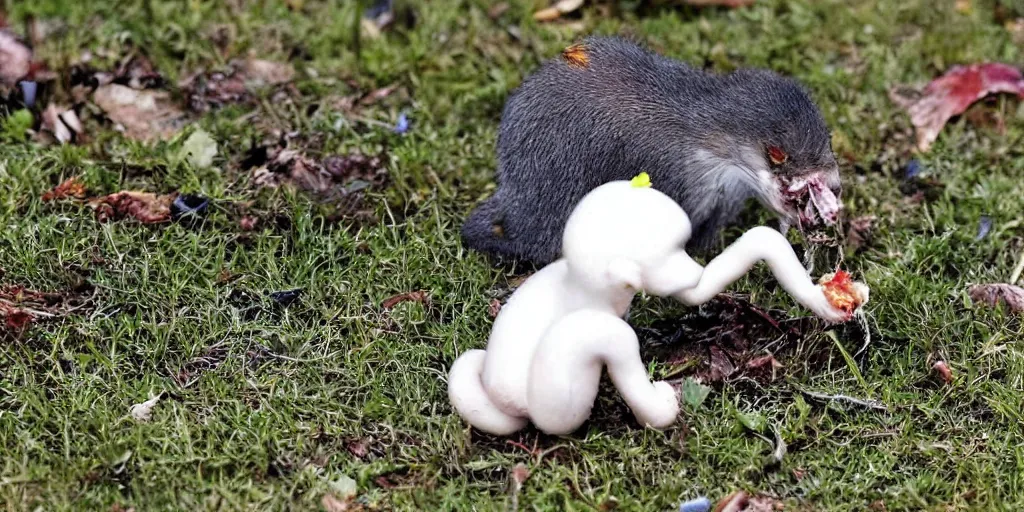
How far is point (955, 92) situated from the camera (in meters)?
4.77

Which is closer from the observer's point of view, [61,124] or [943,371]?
[943,371]

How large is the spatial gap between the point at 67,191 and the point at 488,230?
1467mm

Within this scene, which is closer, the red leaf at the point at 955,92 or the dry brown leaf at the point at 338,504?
the dry brown leaf at the point at 338,504

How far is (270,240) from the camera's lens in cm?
402

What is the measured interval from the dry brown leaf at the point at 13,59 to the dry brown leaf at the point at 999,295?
11.7ft

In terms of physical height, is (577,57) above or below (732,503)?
above

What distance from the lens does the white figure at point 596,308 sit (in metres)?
2.98

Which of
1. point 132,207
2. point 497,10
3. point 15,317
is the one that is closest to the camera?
point 15,317

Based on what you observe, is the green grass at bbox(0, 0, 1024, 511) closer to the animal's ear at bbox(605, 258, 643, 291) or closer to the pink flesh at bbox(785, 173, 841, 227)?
the pink flesh at bbox(785, 173, 841, 227)

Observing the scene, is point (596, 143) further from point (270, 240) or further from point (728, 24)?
point (728, 24)

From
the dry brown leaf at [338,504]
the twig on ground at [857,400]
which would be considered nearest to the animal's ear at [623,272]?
the twig on ground at [857,400]

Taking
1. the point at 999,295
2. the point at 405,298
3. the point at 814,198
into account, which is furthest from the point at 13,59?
the point at 999,295

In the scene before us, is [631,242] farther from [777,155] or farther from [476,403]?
[777,155]

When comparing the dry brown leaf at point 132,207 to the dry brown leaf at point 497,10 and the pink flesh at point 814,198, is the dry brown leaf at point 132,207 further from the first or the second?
the pink flesh at point 814,198
